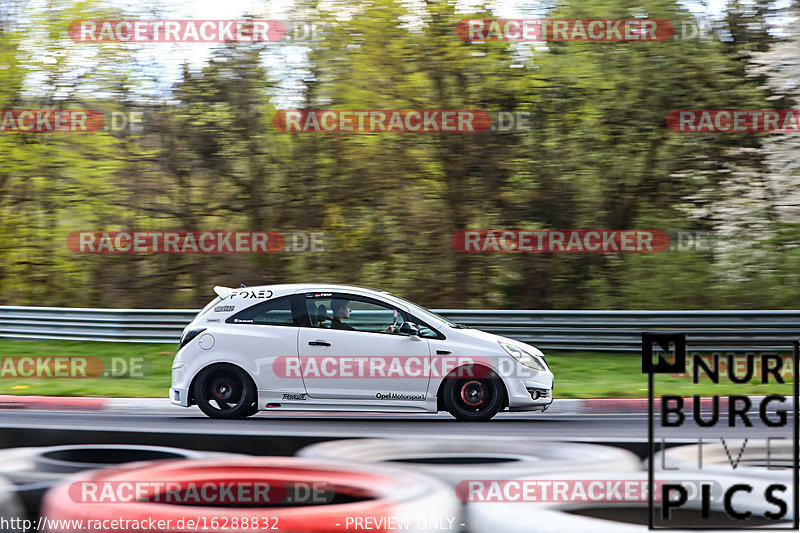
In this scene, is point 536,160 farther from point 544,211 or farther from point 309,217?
point 309,217

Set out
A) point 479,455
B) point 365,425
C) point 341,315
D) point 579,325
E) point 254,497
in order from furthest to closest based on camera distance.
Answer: point 579,325 → point 341,315 → point 365,425 → point 479,455 → point 254,497

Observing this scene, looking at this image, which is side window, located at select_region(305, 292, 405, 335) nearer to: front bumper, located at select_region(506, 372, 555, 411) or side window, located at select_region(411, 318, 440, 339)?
side window, located at select_region(411, 318, 440, 339)

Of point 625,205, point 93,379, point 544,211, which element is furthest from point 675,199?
point 93,379

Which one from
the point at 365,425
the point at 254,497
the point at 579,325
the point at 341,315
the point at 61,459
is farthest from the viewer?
the point at 579,325

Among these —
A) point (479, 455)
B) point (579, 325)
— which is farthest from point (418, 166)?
point (479, 455)

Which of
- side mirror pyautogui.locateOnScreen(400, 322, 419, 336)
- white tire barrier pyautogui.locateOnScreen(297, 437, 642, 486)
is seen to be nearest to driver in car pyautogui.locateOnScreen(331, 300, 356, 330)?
side mirror pyautogui.locateOnScreen(400, 322, 419, 336)

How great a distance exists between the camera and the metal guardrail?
12156 millimetres

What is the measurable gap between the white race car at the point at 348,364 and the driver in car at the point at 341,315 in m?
0.01

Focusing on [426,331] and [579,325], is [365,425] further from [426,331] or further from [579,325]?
[579,325]

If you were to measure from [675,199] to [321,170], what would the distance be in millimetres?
6854

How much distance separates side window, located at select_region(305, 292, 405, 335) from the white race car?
0.4 inches

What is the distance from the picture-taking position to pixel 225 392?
8.76 m

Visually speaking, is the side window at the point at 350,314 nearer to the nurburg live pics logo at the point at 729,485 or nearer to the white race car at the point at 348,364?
the white race car at the point at 348,364

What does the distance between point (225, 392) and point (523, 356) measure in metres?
3.23
